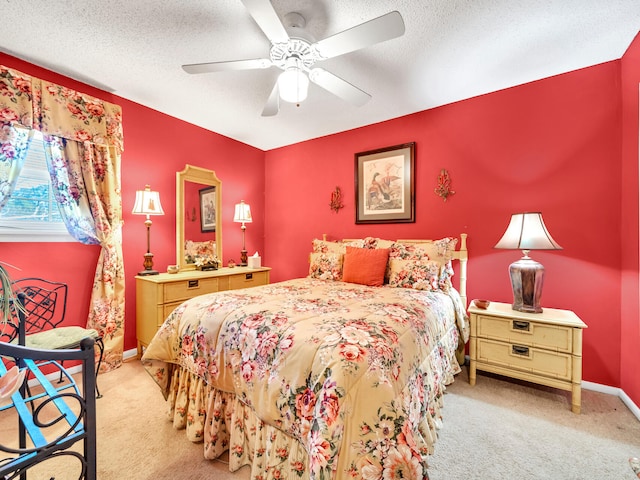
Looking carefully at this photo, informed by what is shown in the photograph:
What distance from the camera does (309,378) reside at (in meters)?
1.22

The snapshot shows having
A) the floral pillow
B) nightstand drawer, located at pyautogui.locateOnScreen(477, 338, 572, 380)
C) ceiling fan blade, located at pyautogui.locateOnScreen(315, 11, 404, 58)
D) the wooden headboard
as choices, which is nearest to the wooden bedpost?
the wooden headboard

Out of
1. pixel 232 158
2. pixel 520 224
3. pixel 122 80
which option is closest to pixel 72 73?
pixel 122 80

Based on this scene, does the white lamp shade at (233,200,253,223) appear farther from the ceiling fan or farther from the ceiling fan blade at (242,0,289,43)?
the ceiling fan blade at (242,0,289,43)

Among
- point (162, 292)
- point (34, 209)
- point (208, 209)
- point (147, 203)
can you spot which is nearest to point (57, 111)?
point (34, 209)

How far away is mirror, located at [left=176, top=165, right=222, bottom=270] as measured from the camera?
3.33 m

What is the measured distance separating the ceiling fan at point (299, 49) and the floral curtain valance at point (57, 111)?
1390 millimetres

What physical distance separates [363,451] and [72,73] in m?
3.41

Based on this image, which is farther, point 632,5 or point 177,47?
point 177,47

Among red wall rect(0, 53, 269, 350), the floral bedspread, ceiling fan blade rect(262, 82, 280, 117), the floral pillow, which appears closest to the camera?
the floral bedspread

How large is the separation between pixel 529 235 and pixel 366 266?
1300mm

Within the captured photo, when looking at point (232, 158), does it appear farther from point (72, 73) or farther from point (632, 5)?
point (632, 5)

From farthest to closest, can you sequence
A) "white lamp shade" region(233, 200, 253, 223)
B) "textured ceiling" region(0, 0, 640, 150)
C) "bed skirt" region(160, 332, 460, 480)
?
"white lamp shade" region(233, 200, 253, 223) → "textured ceiling" region(0, 0, 640, 150) → "bed skirt" region(160, 332, 460, 480)

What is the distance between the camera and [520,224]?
7.37 feet

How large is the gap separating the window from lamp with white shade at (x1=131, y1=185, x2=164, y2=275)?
0.60m
